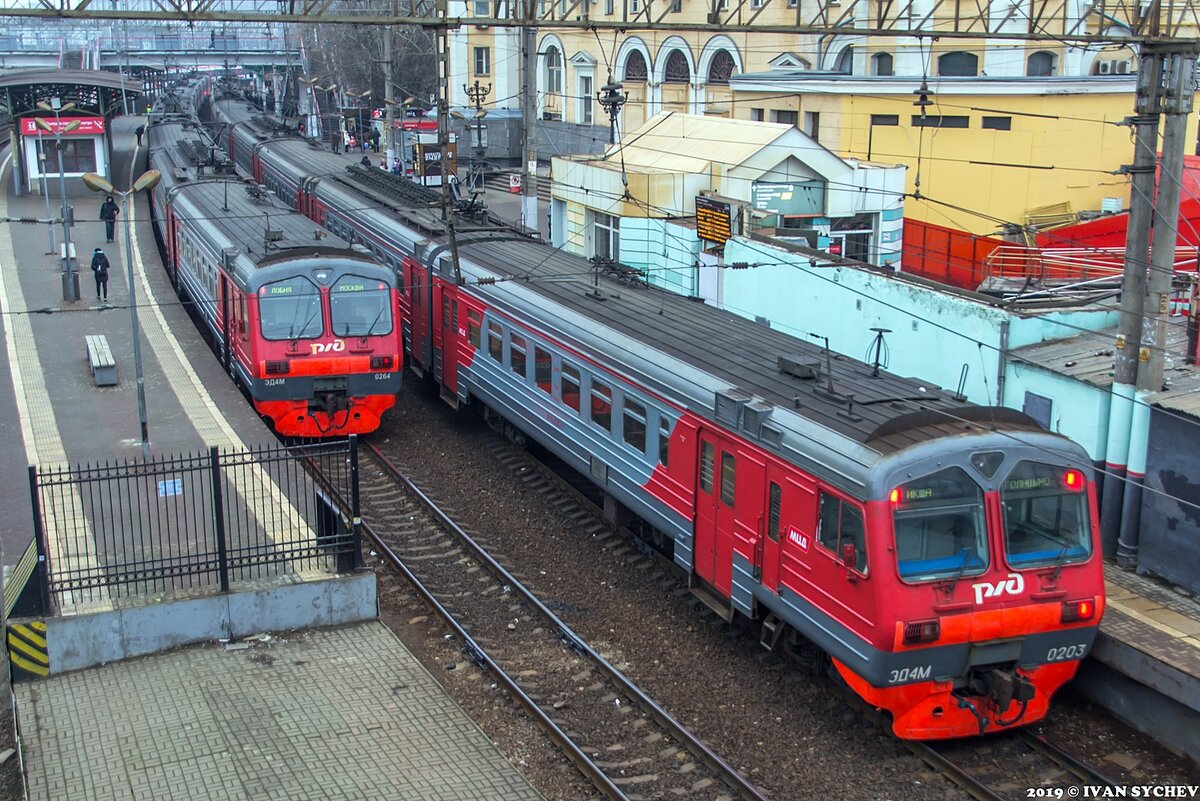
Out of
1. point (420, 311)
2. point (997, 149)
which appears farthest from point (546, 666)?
point (997, 149)

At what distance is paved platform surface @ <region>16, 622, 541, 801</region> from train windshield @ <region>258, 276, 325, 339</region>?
6773 mm

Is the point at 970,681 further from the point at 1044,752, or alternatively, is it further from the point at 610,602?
A: the point at 610,602

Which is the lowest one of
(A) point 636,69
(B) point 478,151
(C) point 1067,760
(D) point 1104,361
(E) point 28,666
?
(C) point 1067,760

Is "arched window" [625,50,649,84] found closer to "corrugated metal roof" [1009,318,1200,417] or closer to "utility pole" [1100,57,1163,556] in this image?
"corrugated metal roof" [1009,318,1200,417]

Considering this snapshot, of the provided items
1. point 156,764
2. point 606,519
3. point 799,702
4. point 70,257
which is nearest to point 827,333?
point 606,519

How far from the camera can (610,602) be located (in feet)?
46.1

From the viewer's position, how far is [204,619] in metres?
12.2

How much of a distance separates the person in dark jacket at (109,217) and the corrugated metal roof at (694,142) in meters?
13.5

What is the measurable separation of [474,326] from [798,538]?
9.38 metres

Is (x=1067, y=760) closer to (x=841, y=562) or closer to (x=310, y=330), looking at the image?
(x=841, y=562)

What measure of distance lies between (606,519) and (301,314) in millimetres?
5665

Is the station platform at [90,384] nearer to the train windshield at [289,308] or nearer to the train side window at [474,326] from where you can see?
the train windshield at [289,308]

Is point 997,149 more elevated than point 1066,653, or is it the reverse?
point 997,149

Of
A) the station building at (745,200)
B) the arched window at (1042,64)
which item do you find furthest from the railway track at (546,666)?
the arched window at (1042,64)
